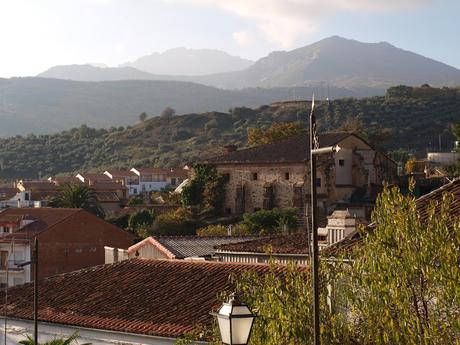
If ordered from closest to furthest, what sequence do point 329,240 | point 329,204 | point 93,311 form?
Answer: point 93,311, point 329,240, point 329,204

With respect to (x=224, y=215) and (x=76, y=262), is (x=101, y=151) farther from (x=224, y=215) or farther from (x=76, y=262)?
(x=76, y=262)

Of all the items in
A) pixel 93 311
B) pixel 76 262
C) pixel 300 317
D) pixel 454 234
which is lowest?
pixel 76 262

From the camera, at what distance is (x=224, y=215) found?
2340 inches

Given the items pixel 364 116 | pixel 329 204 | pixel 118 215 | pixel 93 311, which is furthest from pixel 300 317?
pixel 364 116

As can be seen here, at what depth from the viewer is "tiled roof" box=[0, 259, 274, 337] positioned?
17.6m

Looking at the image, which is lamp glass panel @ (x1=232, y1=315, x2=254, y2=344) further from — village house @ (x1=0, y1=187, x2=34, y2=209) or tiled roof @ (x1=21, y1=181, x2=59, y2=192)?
tiled roof @ (x1=21, y1=181, x2=59, y2=192)

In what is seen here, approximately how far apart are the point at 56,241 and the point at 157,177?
49.9 m

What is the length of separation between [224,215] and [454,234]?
162 feet

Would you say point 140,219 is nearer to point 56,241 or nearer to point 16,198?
point 56,241

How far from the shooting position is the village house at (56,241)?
45.2m

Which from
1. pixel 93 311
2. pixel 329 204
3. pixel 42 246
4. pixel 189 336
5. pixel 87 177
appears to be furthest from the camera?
pixel 87 177

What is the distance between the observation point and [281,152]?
5906 cm

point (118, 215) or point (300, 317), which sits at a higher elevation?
point (300, 317)

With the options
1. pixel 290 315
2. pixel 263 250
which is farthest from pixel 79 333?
pixel 290 315
